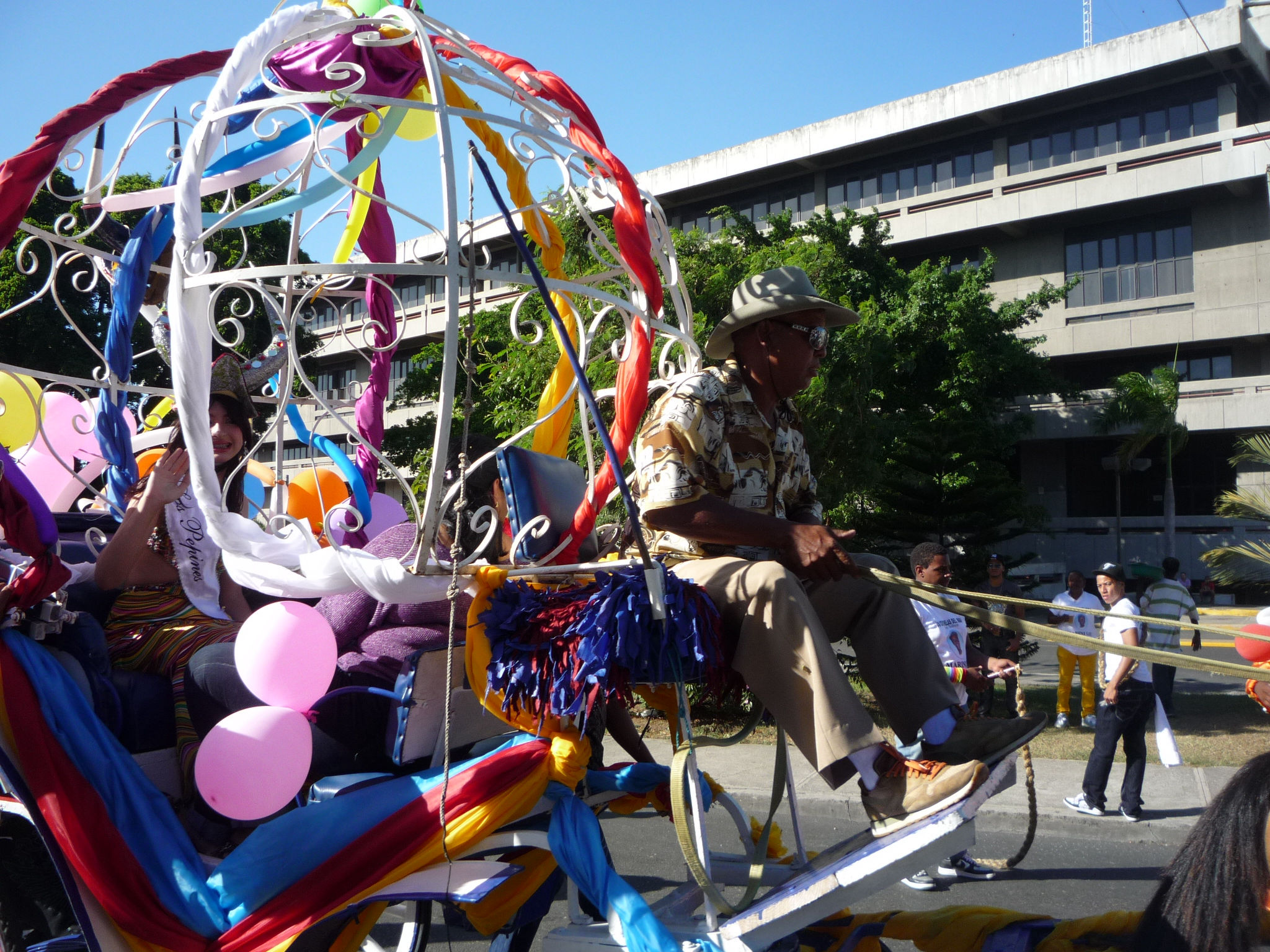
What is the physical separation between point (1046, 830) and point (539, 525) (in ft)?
15.2

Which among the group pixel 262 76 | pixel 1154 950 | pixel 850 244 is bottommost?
pixel 1154 950

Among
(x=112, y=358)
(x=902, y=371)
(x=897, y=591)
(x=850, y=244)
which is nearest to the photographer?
(x=897, y=591)

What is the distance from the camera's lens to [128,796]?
2.59 metres

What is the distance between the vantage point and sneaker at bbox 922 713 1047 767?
8.14 feet

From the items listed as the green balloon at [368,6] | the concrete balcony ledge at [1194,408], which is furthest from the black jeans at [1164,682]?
the concrete balcony ledge at [1194,408]

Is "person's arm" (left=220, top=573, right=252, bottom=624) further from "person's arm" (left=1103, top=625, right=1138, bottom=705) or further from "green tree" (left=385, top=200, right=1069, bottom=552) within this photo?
"person's arm" (left=1103, top=625, right=1138, bottom=705)

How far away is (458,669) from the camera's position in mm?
2777

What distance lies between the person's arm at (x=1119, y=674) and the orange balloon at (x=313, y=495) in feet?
15.1

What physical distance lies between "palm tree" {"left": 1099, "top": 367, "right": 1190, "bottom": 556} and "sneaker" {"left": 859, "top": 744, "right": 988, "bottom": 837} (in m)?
20.8

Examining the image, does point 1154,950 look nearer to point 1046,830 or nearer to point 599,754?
point 599,754

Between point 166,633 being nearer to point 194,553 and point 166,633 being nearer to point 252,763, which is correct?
point 194,553

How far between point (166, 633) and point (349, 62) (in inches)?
73.2

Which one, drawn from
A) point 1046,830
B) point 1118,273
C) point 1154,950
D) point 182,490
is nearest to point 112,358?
point 182,490

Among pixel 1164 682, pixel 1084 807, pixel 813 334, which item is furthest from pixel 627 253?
pixel 1164 682
